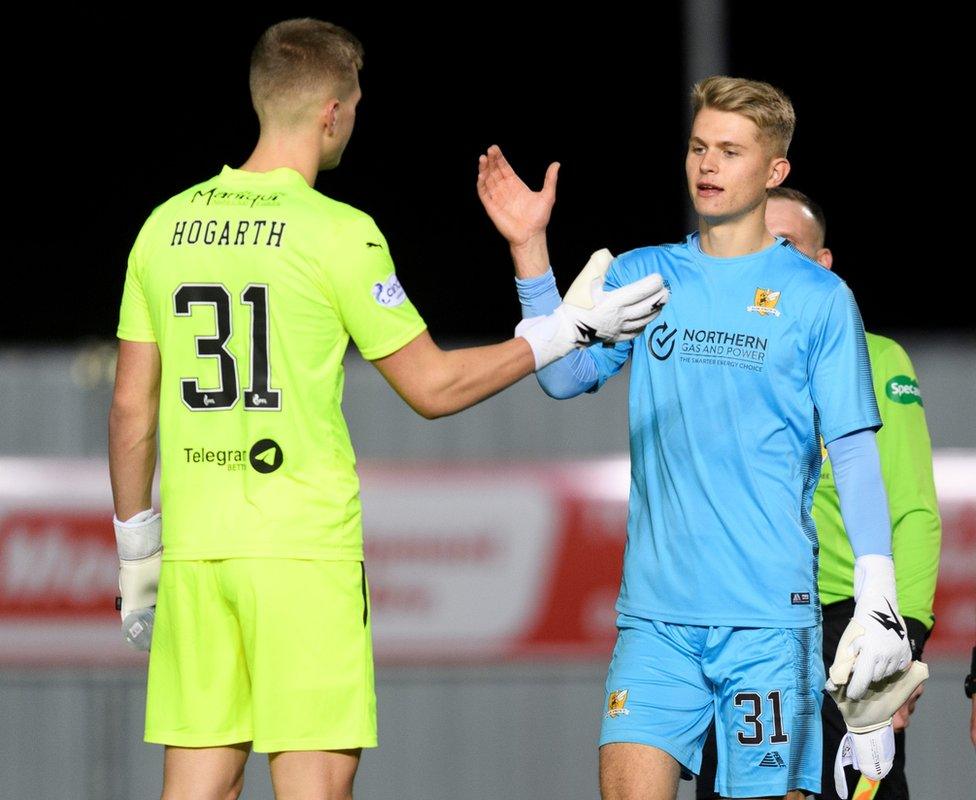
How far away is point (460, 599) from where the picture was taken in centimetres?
743

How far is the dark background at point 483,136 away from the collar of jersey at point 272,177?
1515 cm

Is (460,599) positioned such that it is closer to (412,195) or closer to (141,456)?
(141,456)

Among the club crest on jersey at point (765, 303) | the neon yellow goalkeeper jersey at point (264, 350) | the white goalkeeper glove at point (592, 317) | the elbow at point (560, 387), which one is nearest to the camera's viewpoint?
the neon yellow goalkeeper jersey at point (264, 350)

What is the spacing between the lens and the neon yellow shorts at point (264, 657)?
4.26m

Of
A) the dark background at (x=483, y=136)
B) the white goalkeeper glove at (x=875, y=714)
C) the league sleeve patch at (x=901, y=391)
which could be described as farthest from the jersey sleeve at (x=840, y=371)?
the dark background at (x=483, y=136)

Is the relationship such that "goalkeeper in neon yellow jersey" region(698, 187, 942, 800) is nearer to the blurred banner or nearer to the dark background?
the blurred banner

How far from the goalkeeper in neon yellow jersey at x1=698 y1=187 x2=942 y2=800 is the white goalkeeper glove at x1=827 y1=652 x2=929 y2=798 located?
2.53 feet

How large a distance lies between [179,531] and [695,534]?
51.1 inches

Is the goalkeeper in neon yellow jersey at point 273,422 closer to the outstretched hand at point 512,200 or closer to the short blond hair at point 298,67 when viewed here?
the short blond hair at point 298,67

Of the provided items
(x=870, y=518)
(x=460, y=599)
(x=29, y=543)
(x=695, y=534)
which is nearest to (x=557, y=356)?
(x=695, y=534)

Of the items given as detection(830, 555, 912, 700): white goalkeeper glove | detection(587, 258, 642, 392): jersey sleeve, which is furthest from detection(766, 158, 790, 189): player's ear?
detection(830, 555, 912, 700): white goalkeeper glove

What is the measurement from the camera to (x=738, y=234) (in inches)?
187

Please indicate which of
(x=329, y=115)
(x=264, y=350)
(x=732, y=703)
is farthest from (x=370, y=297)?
(x=732, y=703)

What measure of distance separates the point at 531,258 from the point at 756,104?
2.37 ft
